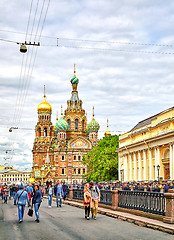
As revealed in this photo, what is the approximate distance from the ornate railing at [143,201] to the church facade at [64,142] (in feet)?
306

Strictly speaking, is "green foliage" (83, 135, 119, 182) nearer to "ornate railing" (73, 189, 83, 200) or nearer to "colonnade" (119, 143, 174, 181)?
"colonnade" (119, 143, 174, 181)

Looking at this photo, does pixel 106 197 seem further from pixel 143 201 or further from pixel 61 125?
pixel 61 125

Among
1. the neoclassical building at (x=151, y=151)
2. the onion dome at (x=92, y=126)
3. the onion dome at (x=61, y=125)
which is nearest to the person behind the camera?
the neoclassical building at (x=151, y=151)

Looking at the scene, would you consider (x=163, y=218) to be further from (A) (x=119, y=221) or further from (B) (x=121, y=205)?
(B) (x=121, y=205)

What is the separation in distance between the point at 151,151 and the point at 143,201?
38.7 m

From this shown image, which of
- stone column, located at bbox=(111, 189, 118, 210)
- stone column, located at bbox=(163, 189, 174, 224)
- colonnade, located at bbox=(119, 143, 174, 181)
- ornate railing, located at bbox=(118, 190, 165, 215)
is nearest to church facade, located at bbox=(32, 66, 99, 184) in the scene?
colonnade, located at bbox=(119, 143, 174, 181)

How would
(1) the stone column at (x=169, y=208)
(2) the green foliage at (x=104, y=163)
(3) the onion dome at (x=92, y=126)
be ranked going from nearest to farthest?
(1) the stone column at (x=169, y=208) < (2) the green foliage at (x=104, y=163) < (3) the onion dome at (x=92, y=126)

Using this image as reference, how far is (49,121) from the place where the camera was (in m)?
122

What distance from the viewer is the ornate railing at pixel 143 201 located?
15438 millimetres

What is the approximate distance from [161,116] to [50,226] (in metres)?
39.1

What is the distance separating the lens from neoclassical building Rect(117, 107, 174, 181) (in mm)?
49281

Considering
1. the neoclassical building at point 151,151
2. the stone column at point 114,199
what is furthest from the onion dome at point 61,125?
the stone column at point 114,199

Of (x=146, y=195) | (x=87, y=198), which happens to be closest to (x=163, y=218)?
(x=146, y=195)

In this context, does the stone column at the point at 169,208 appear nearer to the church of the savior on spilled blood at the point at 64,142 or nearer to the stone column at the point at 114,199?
the stone column at the point at 114,199
